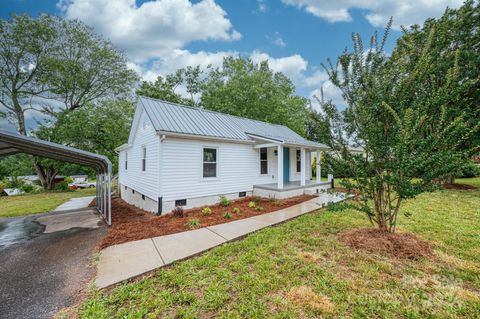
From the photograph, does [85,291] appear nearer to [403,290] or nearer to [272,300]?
[272,300]

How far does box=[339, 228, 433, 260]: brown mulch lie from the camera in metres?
3.70

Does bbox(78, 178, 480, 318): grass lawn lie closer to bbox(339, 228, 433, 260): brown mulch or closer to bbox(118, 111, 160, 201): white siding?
bbox(339, 228, 433, 260): brown mulch

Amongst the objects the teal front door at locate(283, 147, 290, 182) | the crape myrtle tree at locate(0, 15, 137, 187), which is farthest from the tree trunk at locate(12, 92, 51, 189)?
the teal front door at locate(283, 147, 290, 182)

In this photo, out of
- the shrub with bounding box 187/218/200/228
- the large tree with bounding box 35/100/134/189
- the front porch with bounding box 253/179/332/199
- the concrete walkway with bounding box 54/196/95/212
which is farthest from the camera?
the large tree with bounding box 35/100/134/189

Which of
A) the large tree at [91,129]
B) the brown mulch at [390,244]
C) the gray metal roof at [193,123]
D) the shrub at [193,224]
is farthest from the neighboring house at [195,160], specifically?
the large tree at [91,129]

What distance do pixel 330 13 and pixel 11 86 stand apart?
2563 centimetres

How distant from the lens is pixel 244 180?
9.75 metres

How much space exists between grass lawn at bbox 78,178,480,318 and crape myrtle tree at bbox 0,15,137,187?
66.6ft

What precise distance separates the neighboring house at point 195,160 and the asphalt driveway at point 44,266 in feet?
8.53

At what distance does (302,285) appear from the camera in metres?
2.87

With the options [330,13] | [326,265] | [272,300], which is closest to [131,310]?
[272,300]

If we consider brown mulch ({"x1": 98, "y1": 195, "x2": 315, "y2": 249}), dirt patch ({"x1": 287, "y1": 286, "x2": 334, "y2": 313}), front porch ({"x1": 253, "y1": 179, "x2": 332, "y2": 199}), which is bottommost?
brown mulch ({"x1": 98, "y1": 195, "x2": 315, "y2": 249})

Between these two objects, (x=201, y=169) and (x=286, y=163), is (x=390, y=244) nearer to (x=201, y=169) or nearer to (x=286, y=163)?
(x=201, y=169)

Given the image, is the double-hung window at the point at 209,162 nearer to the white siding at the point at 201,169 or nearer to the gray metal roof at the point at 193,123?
the white siding at the point at 201,169
